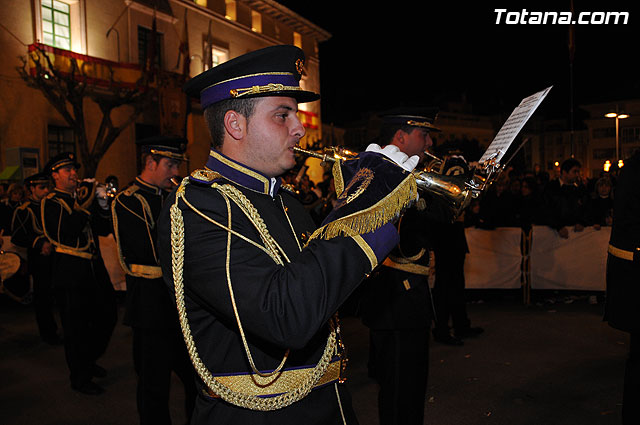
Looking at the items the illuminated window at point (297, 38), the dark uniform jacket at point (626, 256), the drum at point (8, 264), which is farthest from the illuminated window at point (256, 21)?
the dark uniform jacket at point (626, 256)

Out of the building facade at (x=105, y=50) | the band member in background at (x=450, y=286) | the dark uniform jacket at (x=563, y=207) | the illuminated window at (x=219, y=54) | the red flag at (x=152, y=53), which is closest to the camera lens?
the band member in background at (x=450, y=286)

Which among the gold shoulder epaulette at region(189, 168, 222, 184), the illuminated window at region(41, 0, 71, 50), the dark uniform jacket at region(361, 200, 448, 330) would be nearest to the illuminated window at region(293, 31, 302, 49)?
the illuminated window at region(41, 0, 71, 50)

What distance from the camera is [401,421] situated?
3289mm

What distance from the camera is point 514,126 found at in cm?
214

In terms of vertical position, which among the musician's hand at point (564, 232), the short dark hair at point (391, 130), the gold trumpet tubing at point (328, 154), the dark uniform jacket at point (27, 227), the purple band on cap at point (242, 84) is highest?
the short dark hair at point (391, 130)

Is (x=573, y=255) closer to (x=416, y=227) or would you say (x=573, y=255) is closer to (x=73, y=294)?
(x=416, y=227)

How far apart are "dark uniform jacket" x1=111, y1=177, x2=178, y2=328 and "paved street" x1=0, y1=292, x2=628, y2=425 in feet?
3.65

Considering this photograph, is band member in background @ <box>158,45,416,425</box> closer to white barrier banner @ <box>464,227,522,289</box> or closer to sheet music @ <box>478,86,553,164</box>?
sheet music @ <box>478,86,553,164</box>

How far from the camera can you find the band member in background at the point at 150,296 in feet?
12.3

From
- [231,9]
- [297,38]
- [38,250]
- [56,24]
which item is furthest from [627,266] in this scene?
[297,38]

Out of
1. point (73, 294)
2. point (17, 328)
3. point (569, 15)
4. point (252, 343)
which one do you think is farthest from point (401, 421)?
point (569, 15)

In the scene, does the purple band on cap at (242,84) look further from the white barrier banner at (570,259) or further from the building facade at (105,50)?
the building facade at (105,50)

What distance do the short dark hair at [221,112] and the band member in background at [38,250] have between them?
5.10 meters

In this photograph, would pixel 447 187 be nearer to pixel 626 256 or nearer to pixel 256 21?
pixel 626 256
